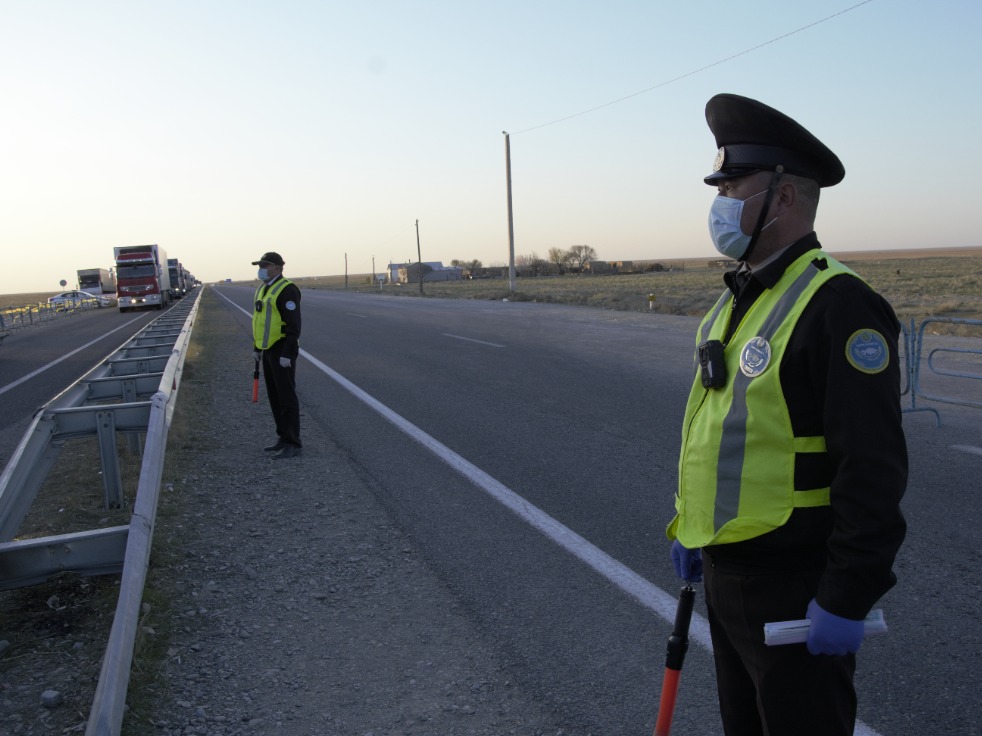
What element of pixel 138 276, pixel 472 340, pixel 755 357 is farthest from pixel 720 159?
pixel 138 276

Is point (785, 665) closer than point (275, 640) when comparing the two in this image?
Yes

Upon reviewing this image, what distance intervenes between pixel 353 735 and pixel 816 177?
2631 millimetres

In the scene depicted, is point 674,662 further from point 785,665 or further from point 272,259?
point 272,259

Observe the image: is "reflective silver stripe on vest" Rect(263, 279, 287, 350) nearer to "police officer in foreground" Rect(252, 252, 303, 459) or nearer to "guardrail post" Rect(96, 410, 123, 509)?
"police officer in foreground" Rect(252, 252, 303, 459)

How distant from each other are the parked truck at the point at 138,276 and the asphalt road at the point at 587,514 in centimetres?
3343

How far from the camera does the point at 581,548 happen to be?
498 cm

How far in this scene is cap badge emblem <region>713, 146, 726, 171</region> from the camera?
206 cm

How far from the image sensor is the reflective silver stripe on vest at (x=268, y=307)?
7879 millimetres

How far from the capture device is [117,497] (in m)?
6.08

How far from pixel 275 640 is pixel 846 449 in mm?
3167

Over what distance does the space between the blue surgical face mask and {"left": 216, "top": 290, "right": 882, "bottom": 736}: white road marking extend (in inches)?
69.8

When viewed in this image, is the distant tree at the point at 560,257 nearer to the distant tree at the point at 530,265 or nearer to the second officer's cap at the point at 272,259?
the distant tree at the point at 530,265

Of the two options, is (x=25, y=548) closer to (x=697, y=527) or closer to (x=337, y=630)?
(x=337, y=630)

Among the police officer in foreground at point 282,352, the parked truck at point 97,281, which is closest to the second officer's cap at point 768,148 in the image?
the police officer in foreground at point 282,352
